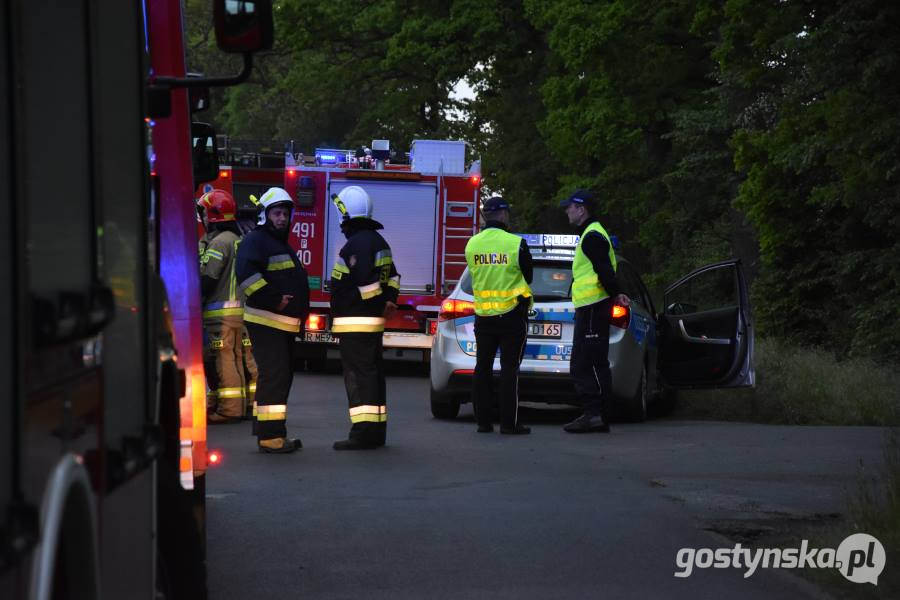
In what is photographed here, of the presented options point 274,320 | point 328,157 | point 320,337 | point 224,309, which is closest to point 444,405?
point 224,309

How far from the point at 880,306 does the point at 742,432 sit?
7.40 metres

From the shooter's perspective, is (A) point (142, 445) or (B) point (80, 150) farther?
(A) point (142, 445)

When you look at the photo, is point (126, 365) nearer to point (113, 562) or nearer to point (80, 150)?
point (113, 562)

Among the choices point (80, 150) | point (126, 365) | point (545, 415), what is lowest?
point (545, 415)

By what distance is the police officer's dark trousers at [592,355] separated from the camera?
1380 cm

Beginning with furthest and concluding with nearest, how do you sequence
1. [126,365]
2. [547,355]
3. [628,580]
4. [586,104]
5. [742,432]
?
[586,104] < [547,355] < [742,432] < [628,580] < [126,365]

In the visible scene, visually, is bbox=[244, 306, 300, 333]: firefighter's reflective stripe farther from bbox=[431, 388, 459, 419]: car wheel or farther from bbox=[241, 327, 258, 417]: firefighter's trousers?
bbox=[431, 388, 459, 419]: car wheel

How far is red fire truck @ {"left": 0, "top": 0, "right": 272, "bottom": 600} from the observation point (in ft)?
9.53

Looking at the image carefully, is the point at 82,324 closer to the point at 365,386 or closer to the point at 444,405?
the point at 365,386

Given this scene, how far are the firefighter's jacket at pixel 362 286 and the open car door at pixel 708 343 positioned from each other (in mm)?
3030

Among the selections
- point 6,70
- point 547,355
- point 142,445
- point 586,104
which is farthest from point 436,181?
point 6,70

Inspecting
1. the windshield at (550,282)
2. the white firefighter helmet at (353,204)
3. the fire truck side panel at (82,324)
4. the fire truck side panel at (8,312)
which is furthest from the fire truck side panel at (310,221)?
the fire truck side panel at (8,312)

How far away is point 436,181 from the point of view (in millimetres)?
22250

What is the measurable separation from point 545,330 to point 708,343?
145 cm
